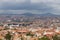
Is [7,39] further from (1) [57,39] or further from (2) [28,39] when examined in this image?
(1) [57,39]

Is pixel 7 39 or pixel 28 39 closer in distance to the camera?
pixel 7 39

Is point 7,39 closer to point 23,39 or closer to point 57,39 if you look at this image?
point 23,39

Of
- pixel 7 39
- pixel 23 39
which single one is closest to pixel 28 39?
pixel 23 39

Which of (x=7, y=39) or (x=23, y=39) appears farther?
(x=23, y=39)

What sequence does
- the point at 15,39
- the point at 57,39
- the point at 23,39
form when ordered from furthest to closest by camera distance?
the point at 15,39 < the point at 23,39 < the point at 57,39

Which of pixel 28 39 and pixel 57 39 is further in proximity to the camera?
pixel 28 39

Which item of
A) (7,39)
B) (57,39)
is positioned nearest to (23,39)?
(7,39)

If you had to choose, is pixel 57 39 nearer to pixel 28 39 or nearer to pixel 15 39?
pixel 28 39

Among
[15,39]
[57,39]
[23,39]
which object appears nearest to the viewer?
[57,39]

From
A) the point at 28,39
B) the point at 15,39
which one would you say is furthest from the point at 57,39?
the point at 15,39
